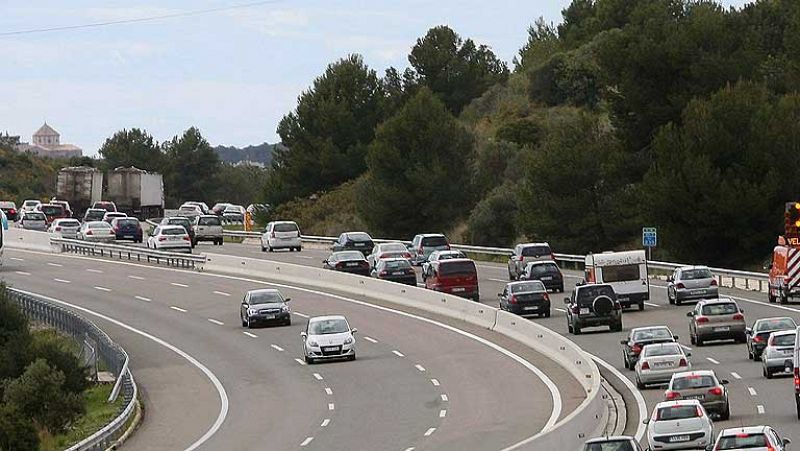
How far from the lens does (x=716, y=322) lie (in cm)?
4662

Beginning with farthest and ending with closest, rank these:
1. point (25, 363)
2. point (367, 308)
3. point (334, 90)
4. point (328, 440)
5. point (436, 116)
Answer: point (334, 90), point (436, 116), point (367, 308), point (25, 363), point (328, 440)

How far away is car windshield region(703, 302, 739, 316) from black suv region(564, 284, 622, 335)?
476 cm

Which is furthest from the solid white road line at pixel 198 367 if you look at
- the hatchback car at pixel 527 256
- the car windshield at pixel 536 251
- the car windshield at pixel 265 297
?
the car windshield at pixel 536 251

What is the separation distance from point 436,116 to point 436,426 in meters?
72.2

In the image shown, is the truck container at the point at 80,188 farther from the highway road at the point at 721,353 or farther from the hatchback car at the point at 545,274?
the hatchback car at the point at 545,274

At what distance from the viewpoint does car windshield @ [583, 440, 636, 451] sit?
25.3 meters

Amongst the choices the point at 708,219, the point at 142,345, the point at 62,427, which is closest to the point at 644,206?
the point at 708,219

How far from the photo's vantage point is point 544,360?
46.0 meters

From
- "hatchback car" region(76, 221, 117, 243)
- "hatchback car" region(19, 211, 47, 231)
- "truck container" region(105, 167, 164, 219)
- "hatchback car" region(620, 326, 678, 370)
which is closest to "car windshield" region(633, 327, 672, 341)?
"hatchback car" region(620, 326, 678, 370)

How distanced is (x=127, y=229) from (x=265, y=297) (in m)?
38.2

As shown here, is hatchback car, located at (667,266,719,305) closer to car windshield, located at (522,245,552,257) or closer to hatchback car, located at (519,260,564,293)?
hatchback car, located at (519,260,564,293)

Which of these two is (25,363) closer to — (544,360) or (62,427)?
(62,427)

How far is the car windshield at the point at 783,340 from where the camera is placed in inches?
1519

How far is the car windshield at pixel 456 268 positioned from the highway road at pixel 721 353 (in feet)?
4.99
